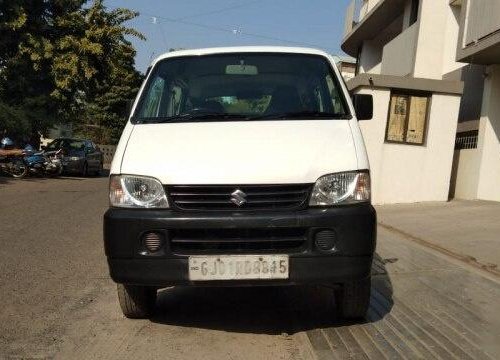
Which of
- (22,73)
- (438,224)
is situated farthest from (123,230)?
(22,73)

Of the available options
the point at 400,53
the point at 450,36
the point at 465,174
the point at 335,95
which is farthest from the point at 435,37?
the point at 335,95

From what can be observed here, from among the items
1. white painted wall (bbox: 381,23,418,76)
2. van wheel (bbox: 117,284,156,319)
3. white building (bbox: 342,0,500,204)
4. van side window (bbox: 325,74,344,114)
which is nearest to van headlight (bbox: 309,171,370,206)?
van side window (bbox: 325,74,344,114)

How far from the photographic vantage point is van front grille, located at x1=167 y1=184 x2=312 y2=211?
3645 mm

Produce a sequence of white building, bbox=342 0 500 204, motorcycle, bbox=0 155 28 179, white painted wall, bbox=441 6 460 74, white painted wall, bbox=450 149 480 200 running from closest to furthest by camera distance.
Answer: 1. white building, bbox=342 0 500 204
2. white painted wall, bbox=450 149 480 200
3. white painted wall, bbox=441 6 460 74
4. motorcycle, bbox=0 155 28 179

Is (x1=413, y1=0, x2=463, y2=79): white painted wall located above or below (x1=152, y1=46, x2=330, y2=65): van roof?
Answer: above

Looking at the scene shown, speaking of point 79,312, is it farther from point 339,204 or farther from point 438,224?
point 438,224

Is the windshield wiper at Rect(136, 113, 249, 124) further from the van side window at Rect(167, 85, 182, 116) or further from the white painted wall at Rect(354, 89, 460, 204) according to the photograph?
the white painted wall at Rect(354, 89, 460, 204)

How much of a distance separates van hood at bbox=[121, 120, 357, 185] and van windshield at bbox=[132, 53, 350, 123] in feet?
0.81

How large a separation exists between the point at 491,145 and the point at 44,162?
14.3 meters

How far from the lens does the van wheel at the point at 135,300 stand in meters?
4.21

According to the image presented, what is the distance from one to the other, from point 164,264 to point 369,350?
1.43 meters

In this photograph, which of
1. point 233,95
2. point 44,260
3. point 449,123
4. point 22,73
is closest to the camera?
point 233,95

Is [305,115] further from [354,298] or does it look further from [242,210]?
[354,298]

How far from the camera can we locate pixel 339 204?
12.1ft
